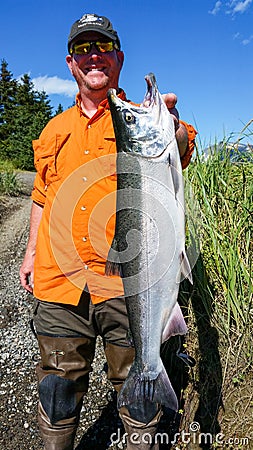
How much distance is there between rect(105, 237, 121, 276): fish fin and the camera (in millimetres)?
2199

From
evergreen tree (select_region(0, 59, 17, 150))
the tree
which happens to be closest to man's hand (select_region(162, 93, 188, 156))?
the tree

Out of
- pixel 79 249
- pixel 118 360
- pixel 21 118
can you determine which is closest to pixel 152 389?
pixel 118 360

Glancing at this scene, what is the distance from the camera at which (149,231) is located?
77.4 inches

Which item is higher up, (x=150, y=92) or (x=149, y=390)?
(x=150, y=92)

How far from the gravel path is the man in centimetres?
72

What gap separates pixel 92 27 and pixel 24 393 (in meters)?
2.97

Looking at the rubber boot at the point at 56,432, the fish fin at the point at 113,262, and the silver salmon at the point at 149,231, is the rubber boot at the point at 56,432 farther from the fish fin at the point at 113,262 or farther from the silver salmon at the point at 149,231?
the fish fin at the point at 113,262

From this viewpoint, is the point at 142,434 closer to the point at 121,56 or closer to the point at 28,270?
A: the point at 28,270

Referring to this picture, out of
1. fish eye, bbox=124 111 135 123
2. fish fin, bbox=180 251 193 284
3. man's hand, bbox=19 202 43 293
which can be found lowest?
fish fin, bbox=180 251 193 284

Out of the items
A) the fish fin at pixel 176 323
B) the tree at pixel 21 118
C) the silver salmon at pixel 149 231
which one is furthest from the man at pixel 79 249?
the tree at pixel 21 118

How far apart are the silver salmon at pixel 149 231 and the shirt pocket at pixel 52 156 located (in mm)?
663

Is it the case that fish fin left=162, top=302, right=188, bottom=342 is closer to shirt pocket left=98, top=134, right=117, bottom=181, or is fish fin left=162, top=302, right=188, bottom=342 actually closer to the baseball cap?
shirt pocket left=98, top=134, right=117, bottom=181

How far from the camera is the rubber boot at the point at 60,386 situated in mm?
2572

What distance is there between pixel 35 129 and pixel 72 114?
28.9m
